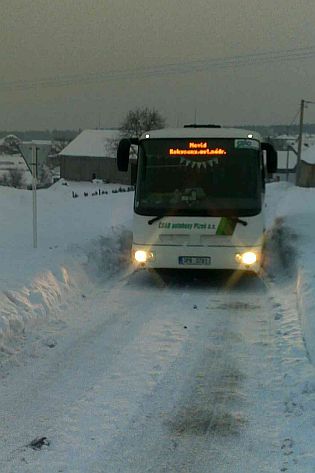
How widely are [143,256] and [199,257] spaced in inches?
40.5

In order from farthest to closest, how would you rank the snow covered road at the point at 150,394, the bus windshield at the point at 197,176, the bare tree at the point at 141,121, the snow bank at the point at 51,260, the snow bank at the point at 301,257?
the bare tree at the point at 141,121, the bus windshield at the point at 197,176, the snow bank at the point at 51,260, the snow bank at the point at 301,257, the snow covered road at the point at 150,394

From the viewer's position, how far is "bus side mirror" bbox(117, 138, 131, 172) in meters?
11.2

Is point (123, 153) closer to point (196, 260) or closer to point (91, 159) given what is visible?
point (196, 260)

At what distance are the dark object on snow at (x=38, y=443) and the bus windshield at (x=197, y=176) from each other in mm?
6761

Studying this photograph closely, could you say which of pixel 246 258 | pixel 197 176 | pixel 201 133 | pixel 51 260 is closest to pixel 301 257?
pixel 246 258

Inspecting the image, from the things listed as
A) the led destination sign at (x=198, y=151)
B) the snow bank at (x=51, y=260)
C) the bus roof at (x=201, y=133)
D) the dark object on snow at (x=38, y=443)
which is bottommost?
the snow bank at (x=51, y=260)

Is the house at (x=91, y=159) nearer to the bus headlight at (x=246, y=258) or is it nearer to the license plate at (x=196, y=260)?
the license plate at (x=196, y=260)

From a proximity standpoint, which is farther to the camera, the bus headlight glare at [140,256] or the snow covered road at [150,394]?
the bus headlight glare at [140,256]

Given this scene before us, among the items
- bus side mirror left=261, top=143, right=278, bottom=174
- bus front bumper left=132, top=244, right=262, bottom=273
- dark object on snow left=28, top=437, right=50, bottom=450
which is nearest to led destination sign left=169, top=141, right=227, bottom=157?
bus side mirror left=261, top=143, right=278, bottom=174

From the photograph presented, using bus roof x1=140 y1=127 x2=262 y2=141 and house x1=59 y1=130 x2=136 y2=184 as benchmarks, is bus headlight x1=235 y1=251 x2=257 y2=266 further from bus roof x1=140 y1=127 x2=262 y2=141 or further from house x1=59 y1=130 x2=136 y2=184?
house x1=59 y1=130 x2=136 y2=184

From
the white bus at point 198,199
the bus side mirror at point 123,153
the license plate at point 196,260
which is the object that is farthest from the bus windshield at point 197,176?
the license plate at point 196,260

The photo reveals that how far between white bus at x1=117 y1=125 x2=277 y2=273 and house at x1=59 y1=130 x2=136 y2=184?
84516 millimetres

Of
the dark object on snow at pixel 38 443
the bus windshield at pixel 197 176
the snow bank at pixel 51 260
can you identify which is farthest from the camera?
the bus windshield at pixel 197 176

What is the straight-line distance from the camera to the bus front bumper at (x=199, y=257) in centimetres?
1097
